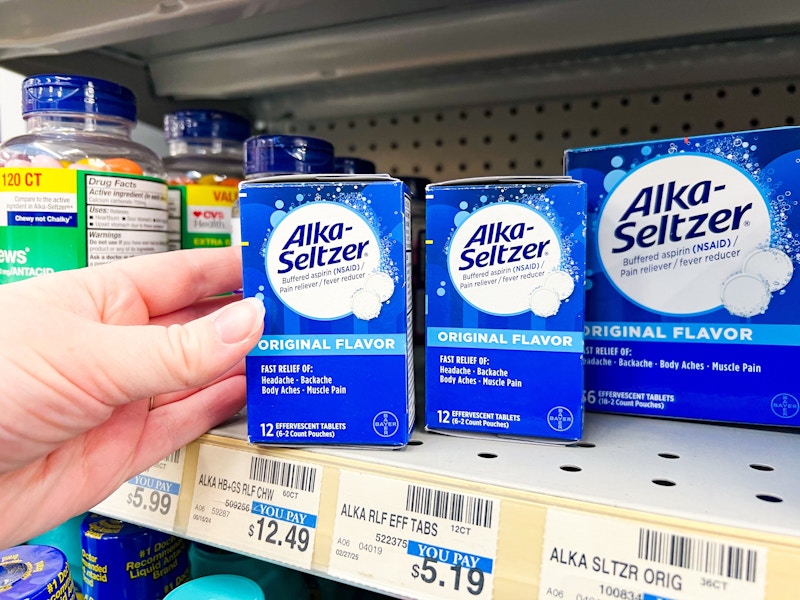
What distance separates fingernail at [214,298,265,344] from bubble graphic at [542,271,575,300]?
0.88ft

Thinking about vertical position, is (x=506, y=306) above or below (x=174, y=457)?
above

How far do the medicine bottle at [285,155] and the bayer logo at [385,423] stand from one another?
0.90 feet

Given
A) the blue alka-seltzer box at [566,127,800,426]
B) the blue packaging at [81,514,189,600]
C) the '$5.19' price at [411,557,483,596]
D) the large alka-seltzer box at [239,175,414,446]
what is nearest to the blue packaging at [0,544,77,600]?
the blue packaging at [81,514,189,600]

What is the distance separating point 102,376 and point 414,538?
0.29 metres

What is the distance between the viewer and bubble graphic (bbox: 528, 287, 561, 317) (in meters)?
0.56

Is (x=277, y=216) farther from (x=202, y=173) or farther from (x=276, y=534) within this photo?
(x=202, y=173)

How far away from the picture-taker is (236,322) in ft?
1.73

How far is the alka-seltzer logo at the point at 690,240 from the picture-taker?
0.60 meters

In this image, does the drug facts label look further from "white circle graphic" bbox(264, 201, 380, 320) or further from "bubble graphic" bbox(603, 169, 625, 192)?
"bubble graphic" bbox(603, 169, 625, 192)

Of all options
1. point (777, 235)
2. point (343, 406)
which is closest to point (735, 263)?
point (777, 235)

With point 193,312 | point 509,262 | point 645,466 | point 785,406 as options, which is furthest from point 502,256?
point 193,312

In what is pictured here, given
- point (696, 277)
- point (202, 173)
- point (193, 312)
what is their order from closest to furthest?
point (696, 277)
point (193, 312)
point (202, 173)

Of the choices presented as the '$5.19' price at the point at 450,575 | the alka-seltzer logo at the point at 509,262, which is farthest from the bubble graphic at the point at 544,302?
the '$5.19' price at the point at 450,575

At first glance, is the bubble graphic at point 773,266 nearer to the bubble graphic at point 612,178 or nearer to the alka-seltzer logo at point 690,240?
the alka-seltzer logo at point 690,240
